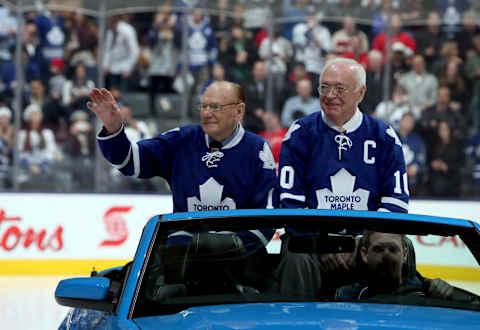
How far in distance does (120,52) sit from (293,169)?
973cm

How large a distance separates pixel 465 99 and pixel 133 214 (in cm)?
535

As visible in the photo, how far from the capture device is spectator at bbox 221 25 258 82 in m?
13.7

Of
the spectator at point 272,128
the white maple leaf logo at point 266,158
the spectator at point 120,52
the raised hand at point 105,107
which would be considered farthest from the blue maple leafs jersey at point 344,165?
the spectator at point 120,52

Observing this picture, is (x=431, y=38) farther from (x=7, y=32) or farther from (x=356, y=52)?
(x=7, y=32)

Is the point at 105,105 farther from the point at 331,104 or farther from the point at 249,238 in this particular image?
the point at 249,238

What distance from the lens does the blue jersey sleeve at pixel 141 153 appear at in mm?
4457

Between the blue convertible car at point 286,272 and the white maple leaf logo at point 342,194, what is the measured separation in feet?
4.08

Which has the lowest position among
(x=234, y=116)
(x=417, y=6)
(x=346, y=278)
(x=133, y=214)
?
(x=133, y=214)

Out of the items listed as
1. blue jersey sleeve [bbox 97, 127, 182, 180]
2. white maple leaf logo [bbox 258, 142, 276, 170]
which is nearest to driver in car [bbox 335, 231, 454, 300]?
white maple leaf logo [bbox 258, 142, 276, 170]

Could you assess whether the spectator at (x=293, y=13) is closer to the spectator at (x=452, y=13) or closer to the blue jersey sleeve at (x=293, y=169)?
the spectator at (x=452, y=13)

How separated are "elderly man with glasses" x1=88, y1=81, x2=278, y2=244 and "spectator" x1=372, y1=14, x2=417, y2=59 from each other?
9.38 metres

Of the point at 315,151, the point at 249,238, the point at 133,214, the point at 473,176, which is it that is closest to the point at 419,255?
the point at 249,238

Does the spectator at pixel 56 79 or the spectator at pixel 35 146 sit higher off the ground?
the spectator at pixel 56 79

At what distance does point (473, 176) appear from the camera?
12.6m
